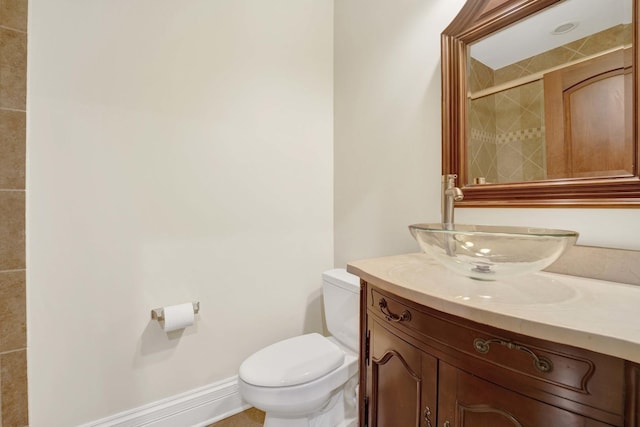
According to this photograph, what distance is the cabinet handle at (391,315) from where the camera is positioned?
0.70 metres

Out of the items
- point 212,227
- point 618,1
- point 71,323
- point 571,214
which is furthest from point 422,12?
point 71,323

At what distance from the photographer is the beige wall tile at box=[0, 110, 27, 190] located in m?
0.98

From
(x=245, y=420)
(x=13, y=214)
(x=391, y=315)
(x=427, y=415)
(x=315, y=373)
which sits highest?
(x=13, y=214)

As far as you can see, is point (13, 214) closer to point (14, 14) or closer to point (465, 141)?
point (14, 14)

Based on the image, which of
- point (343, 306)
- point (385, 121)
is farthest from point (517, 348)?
point (385, 121)

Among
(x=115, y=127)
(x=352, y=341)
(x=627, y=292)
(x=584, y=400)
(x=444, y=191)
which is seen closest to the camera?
(x=584, y=400)

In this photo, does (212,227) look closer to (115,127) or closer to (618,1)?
(115,127)

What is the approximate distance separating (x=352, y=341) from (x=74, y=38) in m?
1.77

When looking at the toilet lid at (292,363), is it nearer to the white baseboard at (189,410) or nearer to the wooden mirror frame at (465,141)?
the white baseboard at (189,410)

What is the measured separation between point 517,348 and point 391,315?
307 mm

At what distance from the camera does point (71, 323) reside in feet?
3.62

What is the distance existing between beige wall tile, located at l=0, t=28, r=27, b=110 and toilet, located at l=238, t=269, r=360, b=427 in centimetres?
133

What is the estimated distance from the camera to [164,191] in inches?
50.7

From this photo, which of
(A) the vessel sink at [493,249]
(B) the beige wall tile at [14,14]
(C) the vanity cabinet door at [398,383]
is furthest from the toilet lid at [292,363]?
(B) the beige wall tile at [14,14]
